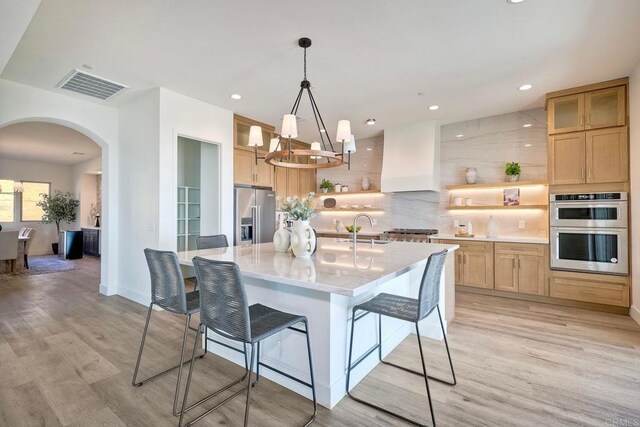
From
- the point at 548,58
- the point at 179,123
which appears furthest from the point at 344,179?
the point at 548,58

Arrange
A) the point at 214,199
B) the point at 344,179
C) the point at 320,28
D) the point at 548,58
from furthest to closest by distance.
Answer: the point at 344,179 < the point at 214,199 < the point at 548,58 < the point at 320,28

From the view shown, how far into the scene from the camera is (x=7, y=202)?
8.46m

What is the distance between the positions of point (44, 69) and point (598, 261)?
689 centimetres

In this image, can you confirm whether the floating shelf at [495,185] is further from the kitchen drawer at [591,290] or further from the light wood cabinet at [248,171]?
the light wood cabinet at [248,171]

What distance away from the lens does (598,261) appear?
12.5 feet

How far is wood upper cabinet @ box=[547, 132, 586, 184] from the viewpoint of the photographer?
12.9 ft

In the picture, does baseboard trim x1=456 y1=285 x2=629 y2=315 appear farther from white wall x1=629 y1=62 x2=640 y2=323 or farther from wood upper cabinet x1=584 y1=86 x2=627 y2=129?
wood upper cabinet x1=584 y1=86 x2=627 y2=129

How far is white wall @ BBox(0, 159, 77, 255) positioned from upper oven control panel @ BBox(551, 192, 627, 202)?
12117 mm

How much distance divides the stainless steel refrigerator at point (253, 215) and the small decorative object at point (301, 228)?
253cm

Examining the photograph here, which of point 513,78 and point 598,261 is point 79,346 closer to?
point 513,78

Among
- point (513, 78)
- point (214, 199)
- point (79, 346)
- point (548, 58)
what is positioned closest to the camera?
point (79, 346)

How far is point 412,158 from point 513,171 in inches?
60.8

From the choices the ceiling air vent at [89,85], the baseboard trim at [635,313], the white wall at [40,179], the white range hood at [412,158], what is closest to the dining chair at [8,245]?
the white wall at [40,179]

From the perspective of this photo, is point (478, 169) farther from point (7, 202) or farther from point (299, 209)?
point (7, 202)
